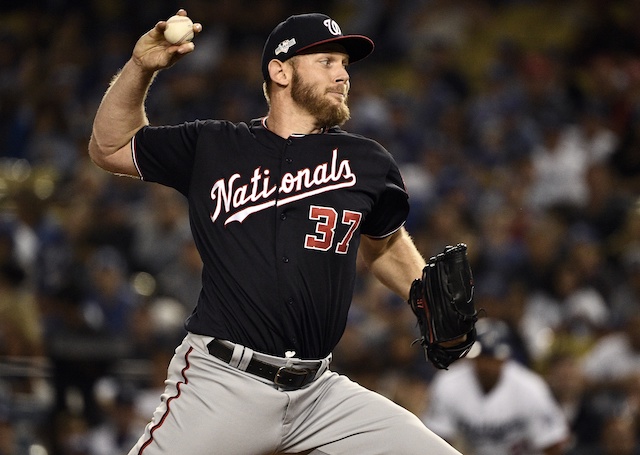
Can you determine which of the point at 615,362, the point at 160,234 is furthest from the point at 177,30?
the point at 160,234

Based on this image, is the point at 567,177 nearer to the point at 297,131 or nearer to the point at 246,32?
the point at 246,32

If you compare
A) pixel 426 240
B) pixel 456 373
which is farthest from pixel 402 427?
pixel 426 240

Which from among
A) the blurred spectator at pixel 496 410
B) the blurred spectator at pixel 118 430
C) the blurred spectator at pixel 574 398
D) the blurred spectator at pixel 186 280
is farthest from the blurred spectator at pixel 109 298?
the blurred spectator at pixel 574 398

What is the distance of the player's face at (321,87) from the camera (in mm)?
3684

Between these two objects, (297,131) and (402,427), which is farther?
(297,131)

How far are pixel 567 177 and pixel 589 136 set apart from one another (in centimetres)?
51

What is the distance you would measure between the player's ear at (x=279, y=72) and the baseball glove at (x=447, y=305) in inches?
31.4

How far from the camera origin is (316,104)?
369 centimetres

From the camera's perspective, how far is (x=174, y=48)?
360 cm

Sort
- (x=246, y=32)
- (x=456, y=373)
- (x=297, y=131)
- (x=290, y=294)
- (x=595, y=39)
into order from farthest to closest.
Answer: (x=246, y=32) → (x=595, y=39) → (x=456, y=373) → (x=297, y=131) → (x=290, y=294)

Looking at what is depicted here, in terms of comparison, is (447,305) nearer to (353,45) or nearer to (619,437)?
(353,45)

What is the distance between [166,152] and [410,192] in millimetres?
5975

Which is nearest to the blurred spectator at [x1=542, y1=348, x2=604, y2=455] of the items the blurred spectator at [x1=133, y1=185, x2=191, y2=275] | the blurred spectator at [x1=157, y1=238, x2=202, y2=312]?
the blurred spectator at [x1=157, y1=238, x2=202, y2=312]

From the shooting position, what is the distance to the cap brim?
366cm
